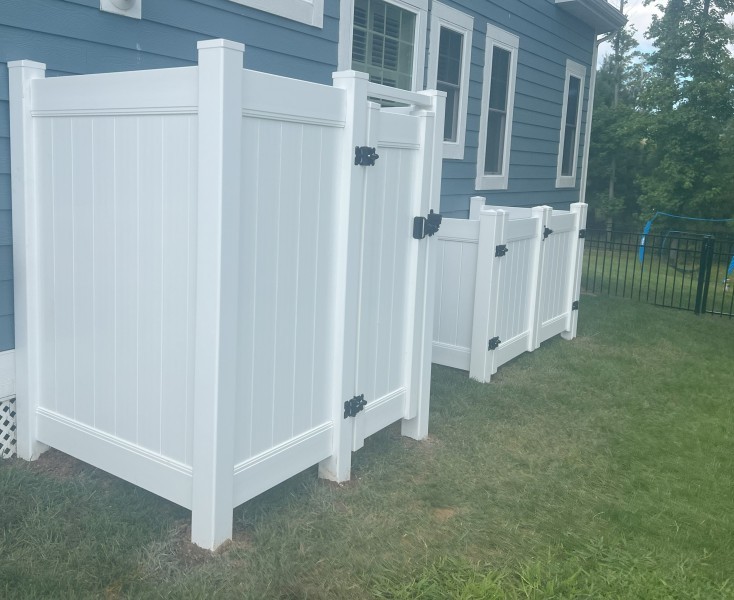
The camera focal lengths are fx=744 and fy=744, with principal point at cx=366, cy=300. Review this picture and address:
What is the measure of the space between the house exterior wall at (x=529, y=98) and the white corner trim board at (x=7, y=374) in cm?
465

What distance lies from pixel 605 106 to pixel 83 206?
78.0 ft

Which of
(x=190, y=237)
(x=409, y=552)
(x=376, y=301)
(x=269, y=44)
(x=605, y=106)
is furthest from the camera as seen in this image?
(x=605, y=106)

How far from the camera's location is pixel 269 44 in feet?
16.6

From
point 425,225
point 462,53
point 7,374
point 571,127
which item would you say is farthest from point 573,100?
point 7,374

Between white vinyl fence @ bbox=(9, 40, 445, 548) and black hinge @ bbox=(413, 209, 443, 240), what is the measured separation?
9 cm

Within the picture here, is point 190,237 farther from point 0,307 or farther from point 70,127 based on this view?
point 0,307

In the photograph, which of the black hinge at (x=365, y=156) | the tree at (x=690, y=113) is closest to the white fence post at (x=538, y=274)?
the black hinge at (x=365, y=156)

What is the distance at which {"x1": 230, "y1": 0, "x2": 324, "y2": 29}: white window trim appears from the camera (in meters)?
4.94

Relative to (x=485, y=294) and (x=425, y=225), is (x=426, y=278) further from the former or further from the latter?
(x=485, y=294)

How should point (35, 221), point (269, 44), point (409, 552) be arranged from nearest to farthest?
point (409, 552) → point (35, 221) → point (269, 44)

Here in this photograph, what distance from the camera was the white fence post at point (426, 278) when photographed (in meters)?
4.14

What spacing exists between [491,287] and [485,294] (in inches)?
2.8

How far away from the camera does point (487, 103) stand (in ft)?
26.7

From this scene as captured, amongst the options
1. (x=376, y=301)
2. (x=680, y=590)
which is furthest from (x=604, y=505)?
(x=376, y=301)
